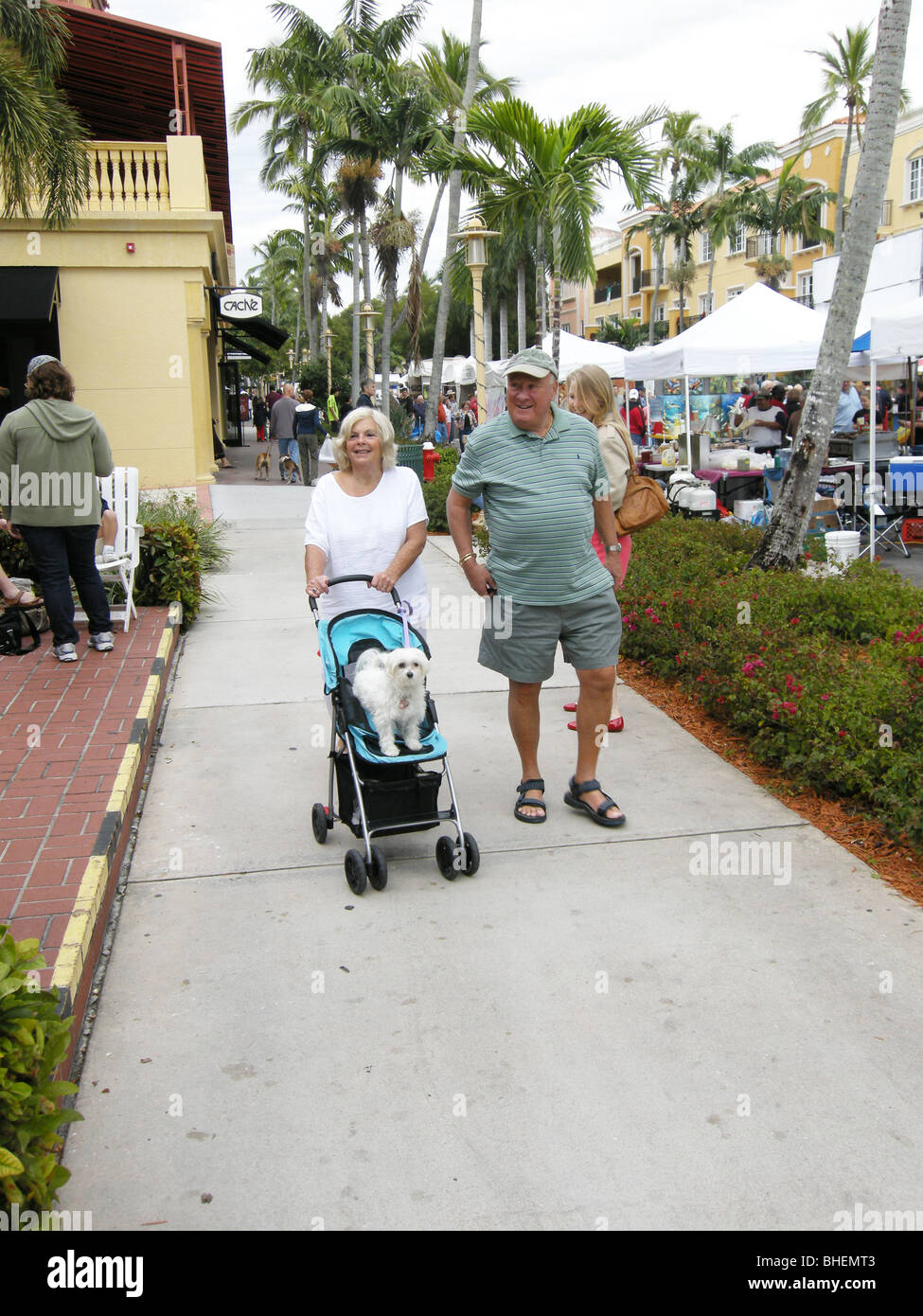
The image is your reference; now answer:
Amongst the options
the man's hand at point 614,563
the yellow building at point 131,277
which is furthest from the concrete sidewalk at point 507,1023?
the yellow building at point 131,277

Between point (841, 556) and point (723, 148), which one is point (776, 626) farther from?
point (723, 148)

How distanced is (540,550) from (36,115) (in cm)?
896

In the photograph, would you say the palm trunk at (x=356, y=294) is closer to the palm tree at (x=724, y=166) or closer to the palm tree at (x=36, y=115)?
the palm tree at (x=36, y=115)

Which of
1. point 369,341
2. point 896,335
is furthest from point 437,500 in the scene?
point 369,341

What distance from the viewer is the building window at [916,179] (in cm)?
3528

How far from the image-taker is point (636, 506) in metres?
Answer: 5.59

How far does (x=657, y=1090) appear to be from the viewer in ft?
9.78

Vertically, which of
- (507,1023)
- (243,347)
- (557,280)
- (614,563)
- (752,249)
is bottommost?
(507,1023)

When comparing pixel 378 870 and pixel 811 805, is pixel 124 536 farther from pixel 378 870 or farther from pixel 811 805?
pixel 811 805

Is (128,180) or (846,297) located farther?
(128,180)

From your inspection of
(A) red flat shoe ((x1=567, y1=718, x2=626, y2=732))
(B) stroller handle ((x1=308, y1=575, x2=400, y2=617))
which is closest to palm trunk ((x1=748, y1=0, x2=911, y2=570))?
(A) red flat shoe ((x1=567, y1=718, x2=626, y2=732))

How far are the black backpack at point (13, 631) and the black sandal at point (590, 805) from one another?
4186 millimetres
